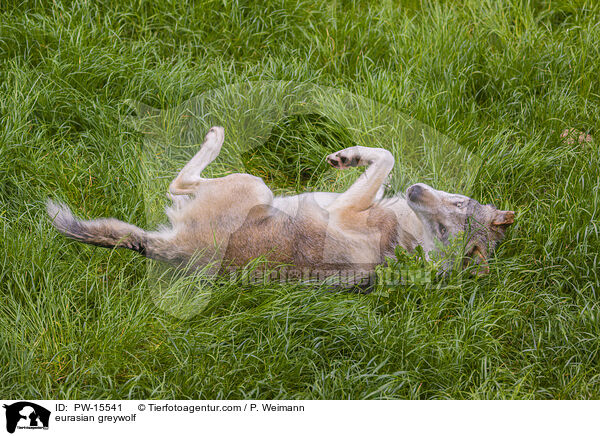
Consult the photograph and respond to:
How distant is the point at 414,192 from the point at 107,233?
1.85 m

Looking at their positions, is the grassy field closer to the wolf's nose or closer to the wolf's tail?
the wolf's tail

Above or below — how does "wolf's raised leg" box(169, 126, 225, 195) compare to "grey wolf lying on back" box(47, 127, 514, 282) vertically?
above

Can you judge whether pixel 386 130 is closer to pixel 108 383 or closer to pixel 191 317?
pixel 191 317

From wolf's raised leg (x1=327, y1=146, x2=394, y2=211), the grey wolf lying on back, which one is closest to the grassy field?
the grey wolf lying on back

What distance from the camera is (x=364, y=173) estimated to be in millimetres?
3725

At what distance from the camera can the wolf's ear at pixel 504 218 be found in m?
3.68

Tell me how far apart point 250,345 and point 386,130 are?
1878 mm

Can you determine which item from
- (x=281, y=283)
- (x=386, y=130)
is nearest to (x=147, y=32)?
(x=386, y=130)

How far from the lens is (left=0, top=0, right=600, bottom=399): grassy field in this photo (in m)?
3.15

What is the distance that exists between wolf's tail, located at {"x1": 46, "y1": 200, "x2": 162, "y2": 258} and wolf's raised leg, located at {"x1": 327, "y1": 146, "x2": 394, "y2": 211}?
1.12 metres

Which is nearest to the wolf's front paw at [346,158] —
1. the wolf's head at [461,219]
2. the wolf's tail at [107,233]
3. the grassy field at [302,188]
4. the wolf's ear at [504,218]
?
the grassy field at [302,188]
